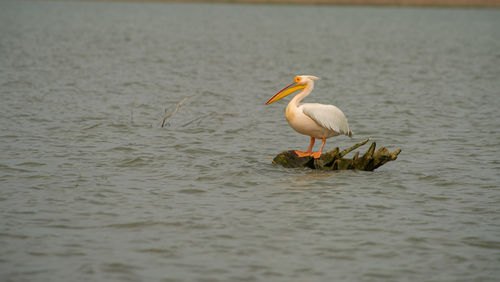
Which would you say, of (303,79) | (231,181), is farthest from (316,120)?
(231,181)

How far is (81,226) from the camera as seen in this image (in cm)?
699

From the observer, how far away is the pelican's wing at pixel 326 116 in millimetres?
9125

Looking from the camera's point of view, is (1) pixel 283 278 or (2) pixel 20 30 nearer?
(1) pixel 283 278

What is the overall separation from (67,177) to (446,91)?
11518 mm

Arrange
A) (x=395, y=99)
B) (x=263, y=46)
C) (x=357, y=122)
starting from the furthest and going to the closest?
(x=263, y=46), (x=395, y=99), (x=357, y=122)

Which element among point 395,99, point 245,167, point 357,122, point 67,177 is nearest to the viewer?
point 67,177

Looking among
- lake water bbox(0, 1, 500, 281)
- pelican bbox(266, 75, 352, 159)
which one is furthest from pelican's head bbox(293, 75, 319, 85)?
lake water bbox(0, 1, 500, 281)

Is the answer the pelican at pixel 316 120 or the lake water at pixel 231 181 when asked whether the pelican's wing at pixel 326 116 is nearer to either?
the pelican at pixel 316 120

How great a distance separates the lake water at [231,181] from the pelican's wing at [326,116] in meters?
0.60

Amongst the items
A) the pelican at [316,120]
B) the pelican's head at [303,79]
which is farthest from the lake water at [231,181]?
the pelican's head at [303,79]

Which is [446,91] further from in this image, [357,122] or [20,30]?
[20,30]

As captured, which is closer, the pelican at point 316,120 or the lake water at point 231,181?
the lake water at point 231,181

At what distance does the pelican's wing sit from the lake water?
23.5 inches

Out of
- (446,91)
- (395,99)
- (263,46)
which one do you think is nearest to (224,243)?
(395,99)
